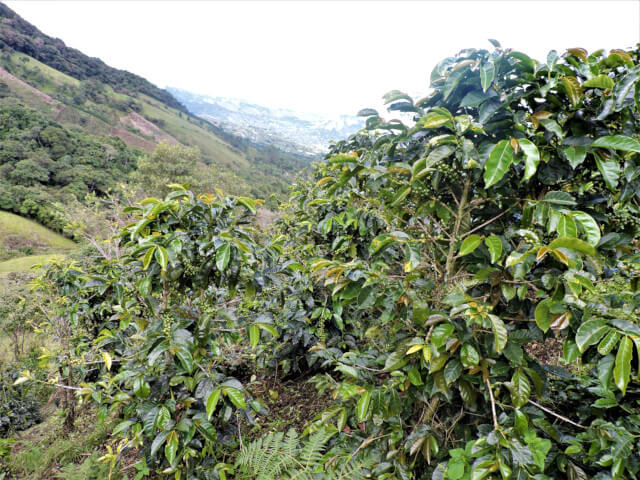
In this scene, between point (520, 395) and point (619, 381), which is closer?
point (619, 381)

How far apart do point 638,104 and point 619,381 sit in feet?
3.48

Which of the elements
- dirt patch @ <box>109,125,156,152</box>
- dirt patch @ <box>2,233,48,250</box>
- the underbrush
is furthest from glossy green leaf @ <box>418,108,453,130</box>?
dirt patch @ <box>109,125,156,152</box>

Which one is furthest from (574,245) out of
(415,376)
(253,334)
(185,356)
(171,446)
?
(171,446)

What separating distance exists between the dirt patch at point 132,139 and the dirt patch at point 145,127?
415 cm

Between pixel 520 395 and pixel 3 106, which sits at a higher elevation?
pixel 520 395

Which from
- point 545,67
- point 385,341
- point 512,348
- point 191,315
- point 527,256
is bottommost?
point 191,315

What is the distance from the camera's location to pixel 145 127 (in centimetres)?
5766

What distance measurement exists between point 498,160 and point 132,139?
60.9 m

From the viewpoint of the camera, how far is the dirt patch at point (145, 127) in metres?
55.6

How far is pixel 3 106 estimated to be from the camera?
3559 cm

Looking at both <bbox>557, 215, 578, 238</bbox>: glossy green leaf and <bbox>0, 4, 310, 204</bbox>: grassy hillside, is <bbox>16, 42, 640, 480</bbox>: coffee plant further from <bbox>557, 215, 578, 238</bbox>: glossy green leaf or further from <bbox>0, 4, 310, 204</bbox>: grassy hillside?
<bbox>0, 4, 310, 204</bbox>: grassy hillside

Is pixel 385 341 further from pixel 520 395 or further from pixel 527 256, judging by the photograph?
pixel 527 256

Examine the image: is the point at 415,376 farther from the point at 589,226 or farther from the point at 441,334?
the point at 589,226

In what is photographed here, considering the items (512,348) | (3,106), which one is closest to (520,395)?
(512,348)
